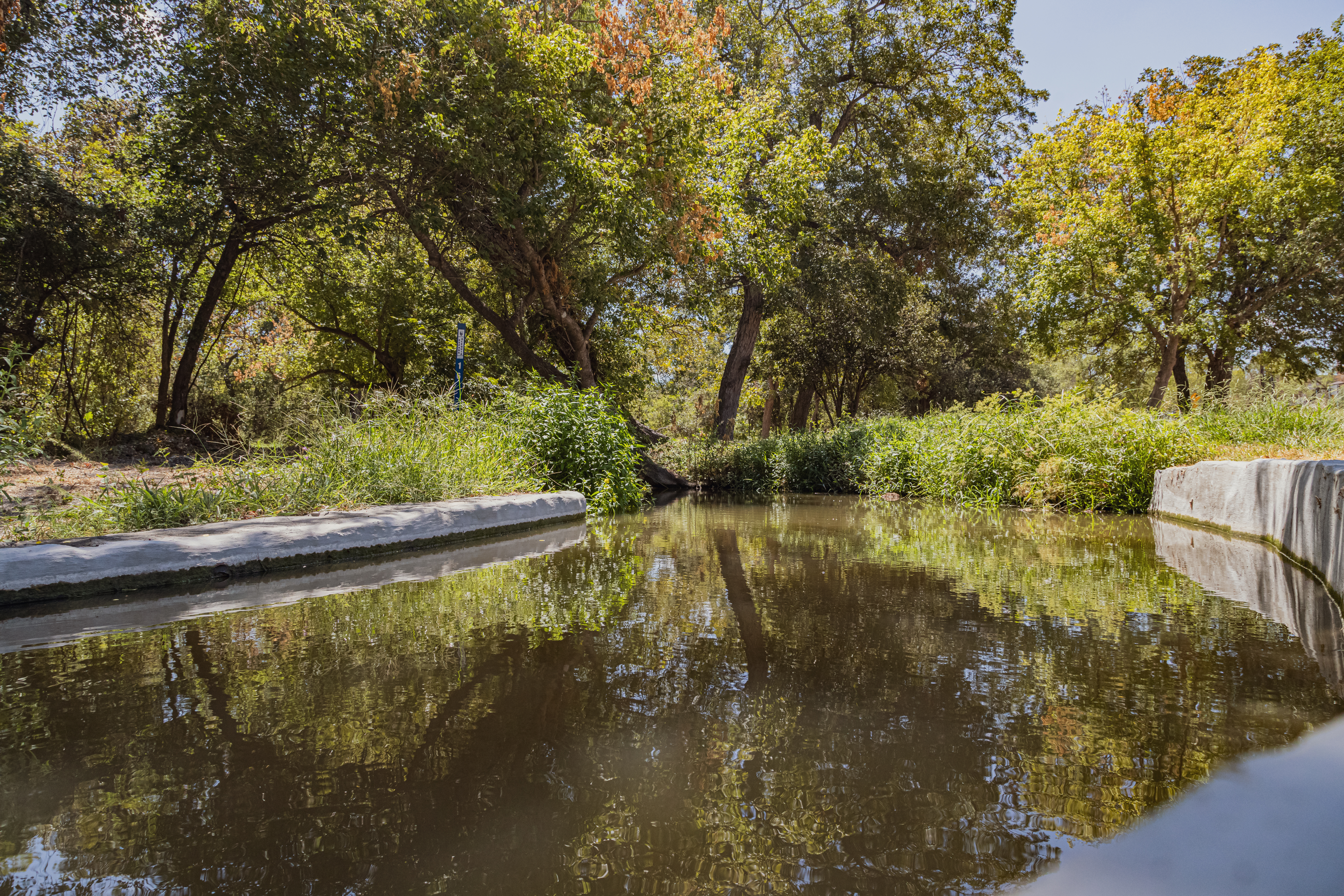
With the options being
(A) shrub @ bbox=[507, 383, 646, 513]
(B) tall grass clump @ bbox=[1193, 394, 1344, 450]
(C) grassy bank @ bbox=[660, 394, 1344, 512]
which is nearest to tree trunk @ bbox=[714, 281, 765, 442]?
(C) grassy bank @ bbox=[660, 394, 1344, 512]

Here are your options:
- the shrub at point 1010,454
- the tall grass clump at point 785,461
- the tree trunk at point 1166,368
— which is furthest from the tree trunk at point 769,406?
the tree trunk at point 1166,368

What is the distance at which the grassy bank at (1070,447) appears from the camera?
9.54m

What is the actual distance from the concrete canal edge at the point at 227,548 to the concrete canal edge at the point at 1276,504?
6.54 m

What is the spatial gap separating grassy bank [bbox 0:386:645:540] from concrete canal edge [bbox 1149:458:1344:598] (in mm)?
7309

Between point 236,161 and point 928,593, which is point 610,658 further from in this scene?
point 236,161

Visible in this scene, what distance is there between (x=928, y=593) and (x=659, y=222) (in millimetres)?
9789

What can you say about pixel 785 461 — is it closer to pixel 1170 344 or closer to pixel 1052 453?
pixel 1052 453

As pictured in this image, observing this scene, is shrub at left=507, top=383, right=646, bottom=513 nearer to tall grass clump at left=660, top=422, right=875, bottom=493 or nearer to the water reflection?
tall grass clump at left=660, top=422, right=875, bottom=493

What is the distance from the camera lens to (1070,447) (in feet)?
35.1

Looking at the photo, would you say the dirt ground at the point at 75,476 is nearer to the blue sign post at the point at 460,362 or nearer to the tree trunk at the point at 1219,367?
the blue sign post at the point at 460,362

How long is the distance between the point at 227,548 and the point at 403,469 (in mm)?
2552

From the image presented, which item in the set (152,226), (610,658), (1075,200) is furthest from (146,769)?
(1075,200)

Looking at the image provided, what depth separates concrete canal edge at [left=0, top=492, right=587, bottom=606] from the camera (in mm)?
4215

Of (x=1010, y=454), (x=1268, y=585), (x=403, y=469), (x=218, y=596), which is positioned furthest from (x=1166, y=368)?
(x=218, y=596)
